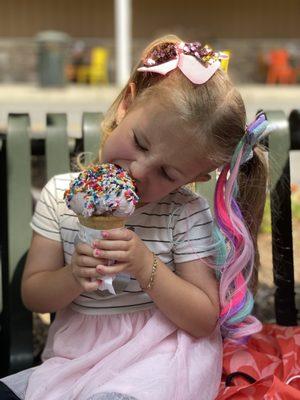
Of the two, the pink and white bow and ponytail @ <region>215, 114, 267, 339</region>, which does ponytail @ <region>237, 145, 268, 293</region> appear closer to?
ponytail @ <region>215, 114, 267, 339</region>

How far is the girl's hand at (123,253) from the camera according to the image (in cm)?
182

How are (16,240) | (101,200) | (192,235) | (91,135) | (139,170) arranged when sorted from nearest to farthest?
(101,200) → (139,170) → (192,235) → (16,240) → (91,135)

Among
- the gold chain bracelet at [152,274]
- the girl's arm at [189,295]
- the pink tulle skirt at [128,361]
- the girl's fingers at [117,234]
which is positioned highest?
the girl's fingers at [117,234]

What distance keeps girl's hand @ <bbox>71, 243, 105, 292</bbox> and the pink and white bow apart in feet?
1.84

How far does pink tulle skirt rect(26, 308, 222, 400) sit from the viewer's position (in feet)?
6.56

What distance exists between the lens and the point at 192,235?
86.3 inches

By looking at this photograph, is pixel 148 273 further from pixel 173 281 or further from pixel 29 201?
pixel 29 201

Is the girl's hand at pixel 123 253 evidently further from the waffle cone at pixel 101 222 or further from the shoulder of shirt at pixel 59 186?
the shoulder of shirt at pixel 59 186

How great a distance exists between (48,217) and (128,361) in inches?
20.4

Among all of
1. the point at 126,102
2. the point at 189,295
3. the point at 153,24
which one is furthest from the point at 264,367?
the point at 153,24

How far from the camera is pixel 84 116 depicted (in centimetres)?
270

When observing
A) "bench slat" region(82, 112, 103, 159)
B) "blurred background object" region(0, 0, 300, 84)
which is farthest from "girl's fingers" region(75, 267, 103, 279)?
"blurred background object" region(0, 0, 300, 84)

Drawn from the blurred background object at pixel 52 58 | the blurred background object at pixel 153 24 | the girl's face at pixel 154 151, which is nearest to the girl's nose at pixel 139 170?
the girl's face at pixel 154 151

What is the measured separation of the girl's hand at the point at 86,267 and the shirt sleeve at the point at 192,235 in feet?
1.28
